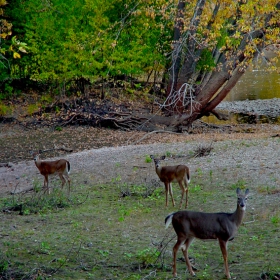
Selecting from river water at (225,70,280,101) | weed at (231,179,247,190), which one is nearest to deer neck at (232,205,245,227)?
weed at (231,179,247,190)

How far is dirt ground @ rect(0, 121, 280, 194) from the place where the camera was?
42.1ft

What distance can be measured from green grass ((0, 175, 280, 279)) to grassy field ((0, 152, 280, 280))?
0.01 metres

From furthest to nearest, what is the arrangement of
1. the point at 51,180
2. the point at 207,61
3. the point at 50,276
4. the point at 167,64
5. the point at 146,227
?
the point at 167,64 → the point at 207,61 → the point at 51,180 → the point at 146,227 → the point at 50,276

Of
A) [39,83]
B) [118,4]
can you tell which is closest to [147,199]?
[118,4]

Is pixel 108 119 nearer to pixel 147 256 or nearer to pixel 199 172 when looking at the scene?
pixel 199 172

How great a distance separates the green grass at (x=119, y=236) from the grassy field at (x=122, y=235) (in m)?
0.01

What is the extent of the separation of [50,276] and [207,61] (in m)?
18.6

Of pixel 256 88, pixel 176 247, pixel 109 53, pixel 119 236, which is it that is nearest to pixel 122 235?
pixel 119 236

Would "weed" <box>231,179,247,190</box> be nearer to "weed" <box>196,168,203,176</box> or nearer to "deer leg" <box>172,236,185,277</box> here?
"weed" <box>196,168,203,176</box>

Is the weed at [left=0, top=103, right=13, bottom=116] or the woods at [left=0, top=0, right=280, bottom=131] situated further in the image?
the weed at [left=0, top=103, right=13, bottom=116]

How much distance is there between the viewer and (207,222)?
6312 millimetres

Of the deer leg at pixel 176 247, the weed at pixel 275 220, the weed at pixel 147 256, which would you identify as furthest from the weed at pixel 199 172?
the deer leg at pixel 176 247

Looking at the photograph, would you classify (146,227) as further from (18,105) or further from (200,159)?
(18,105)

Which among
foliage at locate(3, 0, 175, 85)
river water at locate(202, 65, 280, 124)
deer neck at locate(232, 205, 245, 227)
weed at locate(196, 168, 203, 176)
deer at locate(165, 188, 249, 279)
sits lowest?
river water at locate(202, 65, 280, 124)
